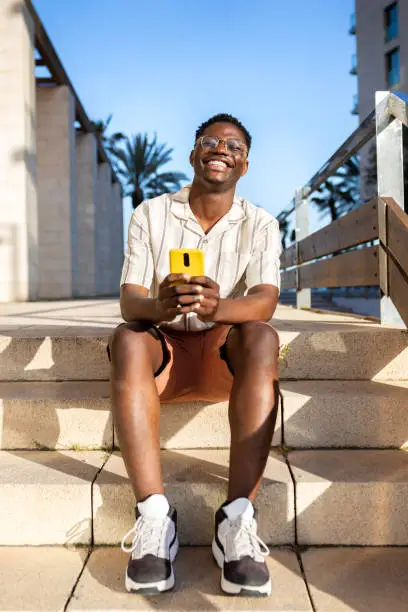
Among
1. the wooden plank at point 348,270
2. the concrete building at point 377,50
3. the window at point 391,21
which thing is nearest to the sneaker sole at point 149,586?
the wooden plank at point 348,270

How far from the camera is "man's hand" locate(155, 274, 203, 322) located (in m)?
1.59

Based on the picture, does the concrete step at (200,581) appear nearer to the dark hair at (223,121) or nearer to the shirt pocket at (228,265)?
the shirt pocket at (228,265)

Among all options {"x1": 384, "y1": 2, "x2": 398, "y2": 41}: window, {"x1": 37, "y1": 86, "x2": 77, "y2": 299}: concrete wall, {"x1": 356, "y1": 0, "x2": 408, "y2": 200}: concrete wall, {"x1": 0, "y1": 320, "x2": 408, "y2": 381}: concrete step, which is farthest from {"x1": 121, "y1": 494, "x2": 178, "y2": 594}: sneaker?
{"x1": 384, "y1": 2, "x2": 398, "y2": 41}: window

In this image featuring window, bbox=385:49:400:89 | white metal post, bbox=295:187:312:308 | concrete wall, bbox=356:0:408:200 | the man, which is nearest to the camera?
the man

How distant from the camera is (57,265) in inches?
526

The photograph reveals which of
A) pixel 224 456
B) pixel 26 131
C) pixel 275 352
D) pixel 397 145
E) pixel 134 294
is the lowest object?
pixel 224 456

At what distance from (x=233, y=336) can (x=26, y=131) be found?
8961 millimetres

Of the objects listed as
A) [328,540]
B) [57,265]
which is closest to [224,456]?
[328,540]

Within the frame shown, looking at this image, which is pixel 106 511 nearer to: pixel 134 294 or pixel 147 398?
pixel 147 398

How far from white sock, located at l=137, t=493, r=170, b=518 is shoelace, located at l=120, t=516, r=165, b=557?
0.01 m

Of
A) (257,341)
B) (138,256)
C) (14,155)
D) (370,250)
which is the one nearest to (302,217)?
(370,250)

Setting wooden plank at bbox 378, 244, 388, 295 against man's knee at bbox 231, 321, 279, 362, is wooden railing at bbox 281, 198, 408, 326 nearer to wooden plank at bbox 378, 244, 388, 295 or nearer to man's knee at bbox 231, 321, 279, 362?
wooden plank at bbox 378, 244, 388, 295

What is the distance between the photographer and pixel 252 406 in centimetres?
169

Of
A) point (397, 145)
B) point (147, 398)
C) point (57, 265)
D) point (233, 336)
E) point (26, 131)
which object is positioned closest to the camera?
point (147, 398)
